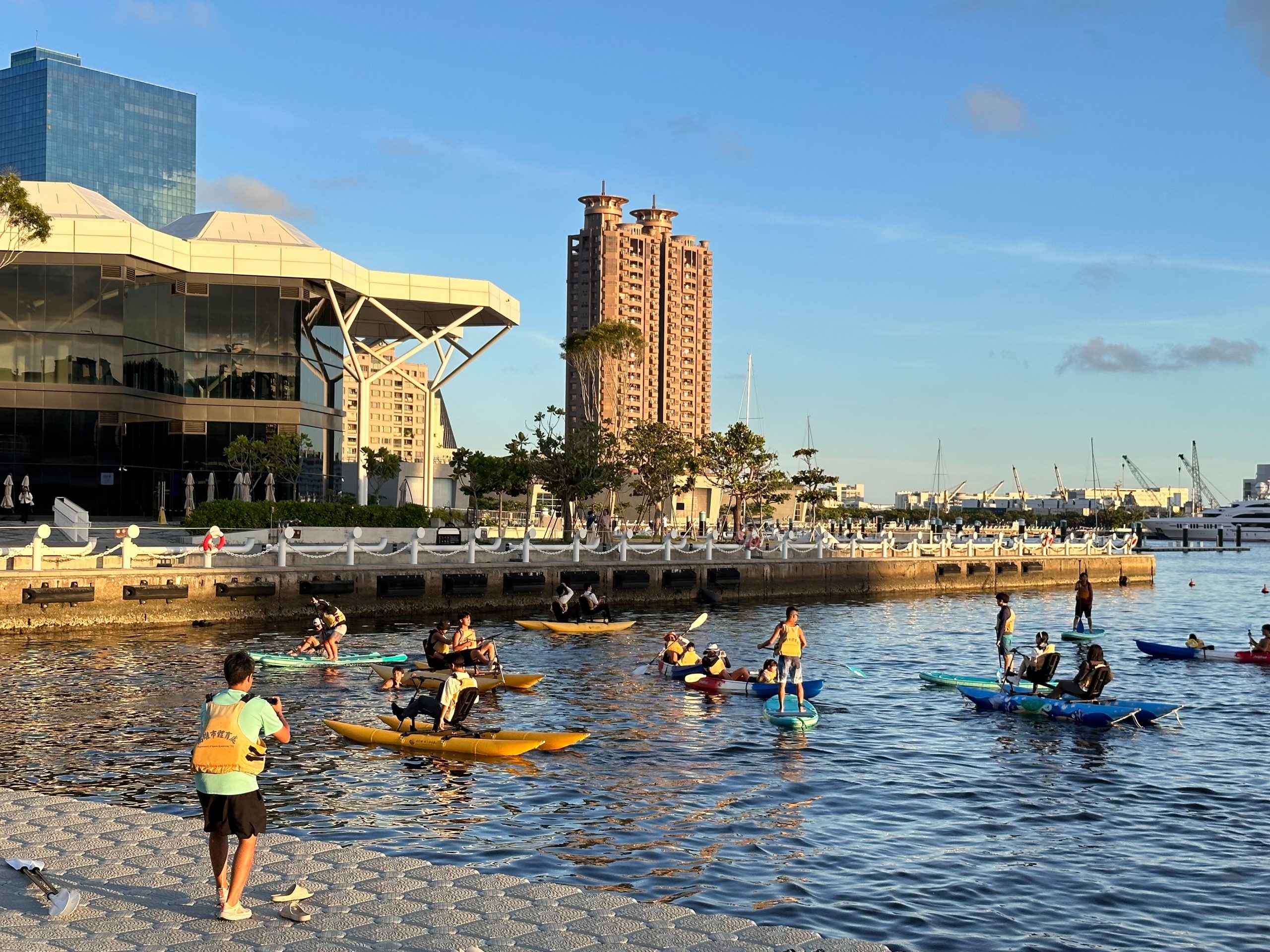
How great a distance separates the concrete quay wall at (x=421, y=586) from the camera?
38.8 meters

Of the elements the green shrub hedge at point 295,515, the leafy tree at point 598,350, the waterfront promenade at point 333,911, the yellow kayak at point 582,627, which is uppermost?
the leafy tree at point 598,350

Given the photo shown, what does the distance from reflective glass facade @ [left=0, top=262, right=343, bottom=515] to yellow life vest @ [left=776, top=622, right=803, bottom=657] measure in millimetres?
50356

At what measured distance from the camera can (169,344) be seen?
70375 millimetres

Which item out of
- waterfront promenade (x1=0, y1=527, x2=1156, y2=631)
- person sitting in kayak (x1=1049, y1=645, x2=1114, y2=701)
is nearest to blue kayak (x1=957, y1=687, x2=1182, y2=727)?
person sitting in kayak (x1=1049, y1=645, x2=1114, y2=701)

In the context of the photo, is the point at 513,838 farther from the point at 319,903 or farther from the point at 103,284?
the point at 103,284

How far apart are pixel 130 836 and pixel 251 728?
13.5 feet

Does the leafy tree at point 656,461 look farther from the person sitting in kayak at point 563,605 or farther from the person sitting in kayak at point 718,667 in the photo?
the person sitting in kayak at point 718,667

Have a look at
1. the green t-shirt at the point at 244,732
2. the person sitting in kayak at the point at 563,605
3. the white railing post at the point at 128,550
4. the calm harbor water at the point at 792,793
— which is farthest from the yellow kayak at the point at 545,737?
the white railing post at the point at 128,550

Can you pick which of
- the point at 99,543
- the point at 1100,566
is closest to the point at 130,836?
the point at 99,543

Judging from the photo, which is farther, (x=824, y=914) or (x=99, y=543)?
(x=99, y=543)

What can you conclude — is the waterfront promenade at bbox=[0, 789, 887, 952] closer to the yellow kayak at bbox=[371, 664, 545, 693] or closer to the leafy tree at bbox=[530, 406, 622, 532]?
the yellow kayak at bbox=[371, 664, 545, 693]

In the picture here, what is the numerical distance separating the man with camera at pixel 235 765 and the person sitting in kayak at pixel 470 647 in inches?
609

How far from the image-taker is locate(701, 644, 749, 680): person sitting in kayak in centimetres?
2938

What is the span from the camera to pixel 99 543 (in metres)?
51.4
